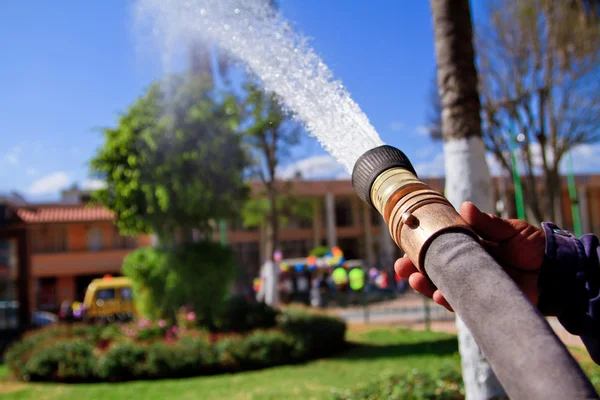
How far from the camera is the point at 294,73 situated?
6.50 ft

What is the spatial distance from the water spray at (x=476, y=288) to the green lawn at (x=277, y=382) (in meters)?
6.77

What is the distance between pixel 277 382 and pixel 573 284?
817 centimetres

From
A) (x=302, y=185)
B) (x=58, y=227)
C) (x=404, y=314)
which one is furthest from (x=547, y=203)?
(x=58, y=227)

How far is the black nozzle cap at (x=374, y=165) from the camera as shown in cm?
128

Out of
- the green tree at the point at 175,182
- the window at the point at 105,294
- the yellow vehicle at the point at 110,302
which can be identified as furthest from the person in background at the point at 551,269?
the window at the point at 105,294

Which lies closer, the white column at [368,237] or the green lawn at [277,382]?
the green lawn at [277,382]

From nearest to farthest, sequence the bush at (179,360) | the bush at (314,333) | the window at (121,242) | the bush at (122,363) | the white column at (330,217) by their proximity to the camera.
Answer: the bush at (122,363) < the bush at (179,360) < the bush at (314,333) < the window at (121,242) < the white column at (330,217)

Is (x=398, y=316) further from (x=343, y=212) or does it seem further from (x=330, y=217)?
(x=343, y=212)

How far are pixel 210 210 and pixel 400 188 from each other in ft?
38.7

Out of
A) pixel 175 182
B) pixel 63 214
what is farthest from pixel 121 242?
pixel 175 182

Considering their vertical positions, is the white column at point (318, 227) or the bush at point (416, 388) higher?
the white column at point (318, 227)

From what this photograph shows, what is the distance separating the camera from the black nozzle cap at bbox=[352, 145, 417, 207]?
1279mm

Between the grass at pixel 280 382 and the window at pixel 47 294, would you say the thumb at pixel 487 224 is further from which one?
the window at pixel 47 294

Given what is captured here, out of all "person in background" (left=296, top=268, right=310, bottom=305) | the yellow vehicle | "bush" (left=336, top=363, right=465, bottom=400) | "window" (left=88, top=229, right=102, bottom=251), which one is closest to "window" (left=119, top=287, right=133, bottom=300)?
the yellow vehicle
